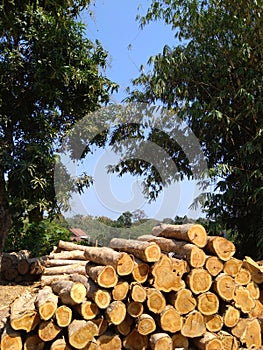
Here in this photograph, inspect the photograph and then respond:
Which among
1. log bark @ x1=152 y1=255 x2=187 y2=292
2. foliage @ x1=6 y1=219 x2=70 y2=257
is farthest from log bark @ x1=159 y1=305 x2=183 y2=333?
foliage @ x1=6 y1=219 x2=70 y2=257

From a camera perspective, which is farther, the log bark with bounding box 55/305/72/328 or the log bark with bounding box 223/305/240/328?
the log bark with bounding box 223/305/240/328

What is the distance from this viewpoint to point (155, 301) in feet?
11.8

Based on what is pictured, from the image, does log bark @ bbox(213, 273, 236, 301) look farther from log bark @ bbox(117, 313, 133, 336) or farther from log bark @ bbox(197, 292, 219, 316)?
log bark @ bbox(117, 313, 133, 336)

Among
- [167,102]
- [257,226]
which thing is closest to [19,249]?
[167,102]

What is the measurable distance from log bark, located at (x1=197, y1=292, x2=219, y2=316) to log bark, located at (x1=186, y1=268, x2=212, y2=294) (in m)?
0.06

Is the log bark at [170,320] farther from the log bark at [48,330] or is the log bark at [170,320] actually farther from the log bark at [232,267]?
the log bark at [48,330]

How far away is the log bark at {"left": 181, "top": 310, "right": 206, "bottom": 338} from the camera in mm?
3648

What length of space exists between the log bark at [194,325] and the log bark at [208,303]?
0.06 m

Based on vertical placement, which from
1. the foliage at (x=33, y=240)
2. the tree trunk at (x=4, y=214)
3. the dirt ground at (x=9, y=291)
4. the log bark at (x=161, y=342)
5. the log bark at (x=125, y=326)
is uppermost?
the foliage at (x=33, y=240)

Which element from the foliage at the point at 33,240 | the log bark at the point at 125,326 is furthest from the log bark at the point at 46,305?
the foliage at the point at 33,240

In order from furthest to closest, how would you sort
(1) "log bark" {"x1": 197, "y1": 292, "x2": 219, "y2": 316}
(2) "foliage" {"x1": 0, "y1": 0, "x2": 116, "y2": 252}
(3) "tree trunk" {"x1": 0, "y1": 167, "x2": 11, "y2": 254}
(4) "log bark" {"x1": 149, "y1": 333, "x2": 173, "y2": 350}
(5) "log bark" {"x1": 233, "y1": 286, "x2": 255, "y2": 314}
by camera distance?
(3) "tree trunk" {"x1": 0, "y1": 167, "x2": 11, "y2": 254}
(2) "foliage" {"x1": 0, "y1": 0, "x2": 116, "y2": 252}
(5) "log bark" {"x1": 233, "y1": 286, "x2": 255, "y2": 314}
(1) "log bark" {"x1": 197, "y1": 292, "x2": 219, "y2": 316}
(4) "log bark" {"x1": 149, "y1": 333, "x2": 173, "y2": 350}

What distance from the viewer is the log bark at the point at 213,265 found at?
3.80m

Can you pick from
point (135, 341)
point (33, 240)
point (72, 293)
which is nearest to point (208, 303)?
point (135, 341)

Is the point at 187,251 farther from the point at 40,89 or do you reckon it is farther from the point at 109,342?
the point at 40,89
